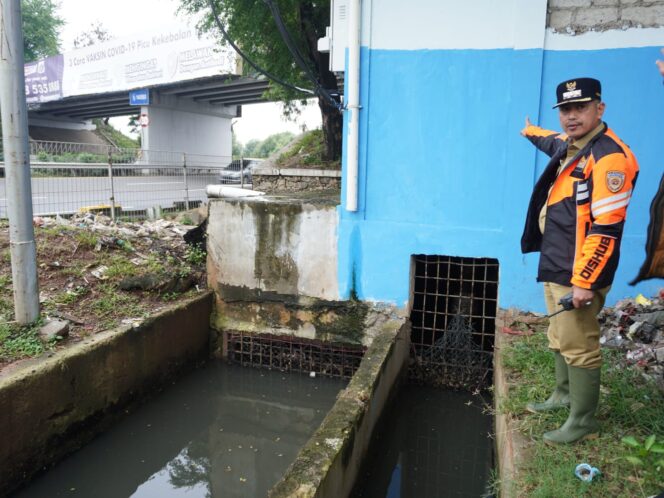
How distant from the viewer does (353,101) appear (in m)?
4.93

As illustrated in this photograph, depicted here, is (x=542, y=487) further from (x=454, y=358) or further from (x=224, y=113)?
(x=224, y=113)

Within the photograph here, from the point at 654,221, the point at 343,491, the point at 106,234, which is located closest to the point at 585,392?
the point at 654,221

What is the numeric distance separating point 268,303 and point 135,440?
1970mm

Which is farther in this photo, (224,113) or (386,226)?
(224,113)

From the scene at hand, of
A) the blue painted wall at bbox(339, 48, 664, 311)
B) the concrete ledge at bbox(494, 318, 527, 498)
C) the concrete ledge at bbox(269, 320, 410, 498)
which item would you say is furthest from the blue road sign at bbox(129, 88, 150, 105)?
the concrete ledge at bbox(494, 318, 527, 498)

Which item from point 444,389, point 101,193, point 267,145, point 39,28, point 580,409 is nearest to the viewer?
point 580,409

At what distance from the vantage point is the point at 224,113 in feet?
95.2

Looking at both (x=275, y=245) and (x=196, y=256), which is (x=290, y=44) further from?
(x=196, y=256)

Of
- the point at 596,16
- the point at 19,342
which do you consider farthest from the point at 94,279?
the point at 596,16

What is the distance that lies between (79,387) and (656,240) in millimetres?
4115

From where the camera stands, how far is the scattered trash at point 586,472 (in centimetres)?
254

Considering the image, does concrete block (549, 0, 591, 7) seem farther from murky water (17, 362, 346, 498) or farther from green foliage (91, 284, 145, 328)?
green foliage (91, 284, 145, 328)

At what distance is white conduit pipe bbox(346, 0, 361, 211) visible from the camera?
478 cm

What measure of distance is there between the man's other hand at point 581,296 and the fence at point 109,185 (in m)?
8.79
